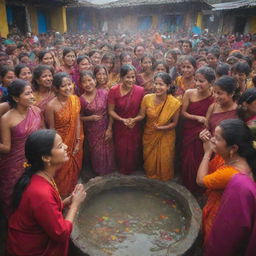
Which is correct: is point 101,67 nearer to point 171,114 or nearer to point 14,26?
point 171,114

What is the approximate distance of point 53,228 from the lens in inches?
74.0

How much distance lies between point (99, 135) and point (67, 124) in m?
0.64

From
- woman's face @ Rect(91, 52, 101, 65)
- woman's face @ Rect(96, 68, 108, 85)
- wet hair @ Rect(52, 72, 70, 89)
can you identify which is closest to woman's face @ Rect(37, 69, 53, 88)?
wet hair @ Rect(52, 72, 70, 89)

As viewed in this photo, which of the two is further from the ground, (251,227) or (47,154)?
(47,154)

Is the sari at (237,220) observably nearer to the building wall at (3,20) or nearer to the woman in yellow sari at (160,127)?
the woman in yellow sari at (160,127)

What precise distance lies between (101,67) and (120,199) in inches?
85.9

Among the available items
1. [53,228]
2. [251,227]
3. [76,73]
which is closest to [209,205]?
[251,227]

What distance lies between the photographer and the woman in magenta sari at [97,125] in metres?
3.93

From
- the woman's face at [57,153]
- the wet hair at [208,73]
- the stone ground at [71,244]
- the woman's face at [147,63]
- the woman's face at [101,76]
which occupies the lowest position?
the stone ground at [71,244]

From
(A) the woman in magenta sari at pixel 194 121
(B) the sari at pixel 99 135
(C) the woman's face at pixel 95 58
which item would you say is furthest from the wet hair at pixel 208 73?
(C) the woman's face at pixel 95 58

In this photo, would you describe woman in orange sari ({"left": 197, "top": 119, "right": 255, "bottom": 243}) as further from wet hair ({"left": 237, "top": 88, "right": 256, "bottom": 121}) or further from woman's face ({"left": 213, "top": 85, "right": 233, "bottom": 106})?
woman's face ({"left": 213, "top": 85, "right": 233, "bottom": 106})

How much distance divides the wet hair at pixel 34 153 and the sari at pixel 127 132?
81.1 inches

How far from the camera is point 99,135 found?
4117mm

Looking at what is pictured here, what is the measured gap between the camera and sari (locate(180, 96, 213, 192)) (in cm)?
370
